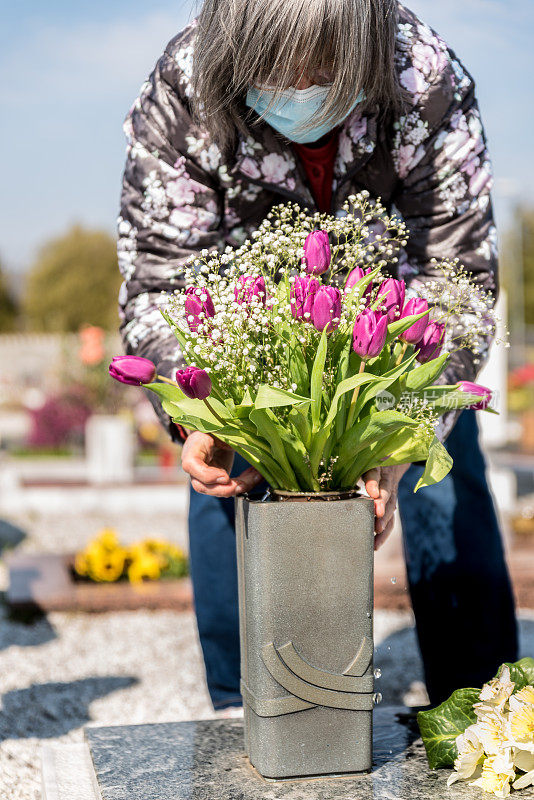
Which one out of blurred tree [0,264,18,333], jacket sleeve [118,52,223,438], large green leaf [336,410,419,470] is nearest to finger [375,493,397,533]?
large green leaf [336,410,419,470]

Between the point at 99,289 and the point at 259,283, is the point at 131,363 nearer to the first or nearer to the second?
the point at 259,283

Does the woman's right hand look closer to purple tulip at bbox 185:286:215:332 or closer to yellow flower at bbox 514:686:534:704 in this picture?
purple tulip at bbox 185:286:215:332

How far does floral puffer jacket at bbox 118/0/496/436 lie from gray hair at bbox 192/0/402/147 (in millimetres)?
159

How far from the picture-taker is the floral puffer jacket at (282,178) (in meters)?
1.86

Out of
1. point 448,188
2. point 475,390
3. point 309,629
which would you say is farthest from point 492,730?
point 448,188

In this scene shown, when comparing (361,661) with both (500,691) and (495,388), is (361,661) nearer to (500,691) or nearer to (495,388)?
(500,691)

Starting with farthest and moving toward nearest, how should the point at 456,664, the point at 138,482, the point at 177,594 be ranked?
the point at 138,482 → the point at 177,594 → the point at 456,664

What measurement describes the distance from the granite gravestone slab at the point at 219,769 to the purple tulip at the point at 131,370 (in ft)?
2.19

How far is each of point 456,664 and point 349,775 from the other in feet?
2.72

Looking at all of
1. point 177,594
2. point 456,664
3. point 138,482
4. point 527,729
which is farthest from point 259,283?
point 138,482

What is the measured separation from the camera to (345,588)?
1.49 metres

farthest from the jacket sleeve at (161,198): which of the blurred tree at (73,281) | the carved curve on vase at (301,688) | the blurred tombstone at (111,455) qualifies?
the blurred tree at (73,281)

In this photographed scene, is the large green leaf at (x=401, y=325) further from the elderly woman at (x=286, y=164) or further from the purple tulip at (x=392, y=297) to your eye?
the elderly woman at (x=286, y=164)

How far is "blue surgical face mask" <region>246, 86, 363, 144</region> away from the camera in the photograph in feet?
5.32
